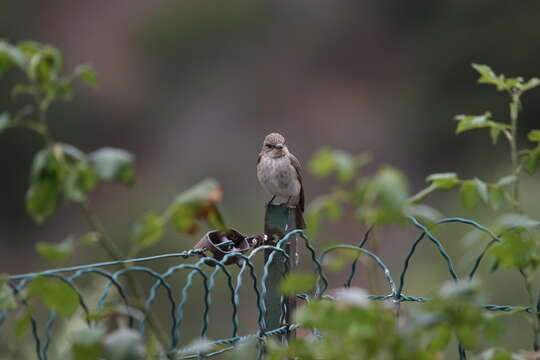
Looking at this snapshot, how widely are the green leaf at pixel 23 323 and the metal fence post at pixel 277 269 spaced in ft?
2.47

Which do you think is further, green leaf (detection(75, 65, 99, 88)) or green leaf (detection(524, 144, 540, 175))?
green leaf (detection(524, 144, 540, 175))

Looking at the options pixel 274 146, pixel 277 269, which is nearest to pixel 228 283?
pixel 277 269

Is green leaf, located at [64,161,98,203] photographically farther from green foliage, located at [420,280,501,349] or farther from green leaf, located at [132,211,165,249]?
green foliage, located at [420,280,501,349]

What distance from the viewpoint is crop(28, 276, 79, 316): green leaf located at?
32.1 inches

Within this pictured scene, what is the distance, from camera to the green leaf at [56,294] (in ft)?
2.68

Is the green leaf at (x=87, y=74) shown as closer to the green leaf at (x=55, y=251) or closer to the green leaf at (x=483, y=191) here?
the green leaf at (x=55, y=251)

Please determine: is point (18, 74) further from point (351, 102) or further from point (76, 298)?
point (76, 298)

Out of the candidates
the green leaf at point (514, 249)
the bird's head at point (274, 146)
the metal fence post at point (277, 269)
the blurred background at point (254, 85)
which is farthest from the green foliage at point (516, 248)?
the blurred background at point (254, 85)

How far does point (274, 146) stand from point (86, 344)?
96.1 inches

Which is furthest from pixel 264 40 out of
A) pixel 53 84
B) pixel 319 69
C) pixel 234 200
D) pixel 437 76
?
pixel 53 84

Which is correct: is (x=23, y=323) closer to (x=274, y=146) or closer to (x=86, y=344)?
(x=86, y=344)

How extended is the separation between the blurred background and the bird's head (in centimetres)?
615

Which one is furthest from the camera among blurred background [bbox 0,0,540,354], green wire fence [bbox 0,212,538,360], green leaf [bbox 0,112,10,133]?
blurred background [bbox 0,0,540,354]

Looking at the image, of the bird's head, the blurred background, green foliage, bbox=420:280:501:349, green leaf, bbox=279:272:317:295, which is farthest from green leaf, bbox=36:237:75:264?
the blurred background
